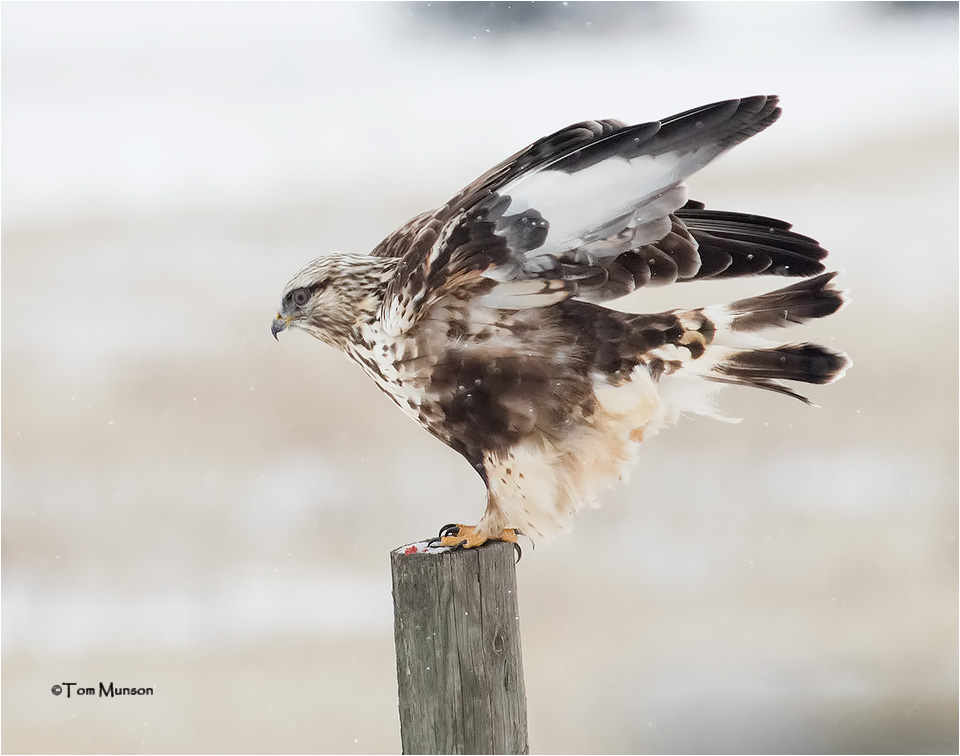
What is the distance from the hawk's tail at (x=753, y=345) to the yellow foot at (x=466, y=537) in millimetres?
580

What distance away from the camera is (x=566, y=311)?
2377 mm

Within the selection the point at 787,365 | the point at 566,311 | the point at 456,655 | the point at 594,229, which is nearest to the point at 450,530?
the point at 456,655

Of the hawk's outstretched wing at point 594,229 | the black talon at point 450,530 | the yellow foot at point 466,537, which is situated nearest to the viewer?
the hawk's outstretched wing at point 594,229

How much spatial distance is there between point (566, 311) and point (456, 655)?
89cm

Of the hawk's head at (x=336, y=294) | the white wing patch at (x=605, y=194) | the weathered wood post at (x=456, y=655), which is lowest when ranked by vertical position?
the weathered wood post at (x=456, y=655)

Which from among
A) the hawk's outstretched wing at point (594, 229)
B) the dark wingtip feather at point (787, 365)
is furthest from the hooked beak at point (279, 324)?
the dark wingtip feather at point (787, 365)

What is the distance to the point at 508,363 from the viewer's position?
2.37 m

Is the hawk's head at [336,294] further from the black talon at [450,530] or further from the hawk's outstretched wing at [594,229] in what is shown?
the black talon at [450,530]

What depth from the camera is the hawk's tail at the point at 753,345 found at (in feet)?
7.98

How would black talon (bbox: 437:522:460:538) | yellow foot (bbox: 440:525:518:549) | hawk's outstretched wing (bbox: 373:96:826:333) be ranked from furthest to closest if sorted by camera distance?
black talon (bbox: 437:522:460:538) < yellow foot (bbox: 440:525:518:549) < hawk's outstretched wing (bbox: 373:96:826:333)

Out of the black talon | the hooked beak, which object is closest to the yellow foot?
the black talon

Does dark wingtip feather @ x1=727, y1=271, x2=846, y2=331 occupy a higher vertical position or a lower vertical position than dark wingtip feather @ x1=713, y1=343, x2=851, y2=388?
higher

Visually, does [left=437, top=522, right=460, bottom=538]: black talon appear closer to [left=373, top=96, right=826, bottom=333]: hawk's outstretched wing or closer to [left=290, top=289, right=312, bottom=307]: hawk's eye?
[left=373, top=96, right=826, bottom=333]: hawk's outstretched wing

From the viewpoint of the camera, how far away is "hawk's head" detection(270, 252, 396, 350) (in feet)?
8.03
